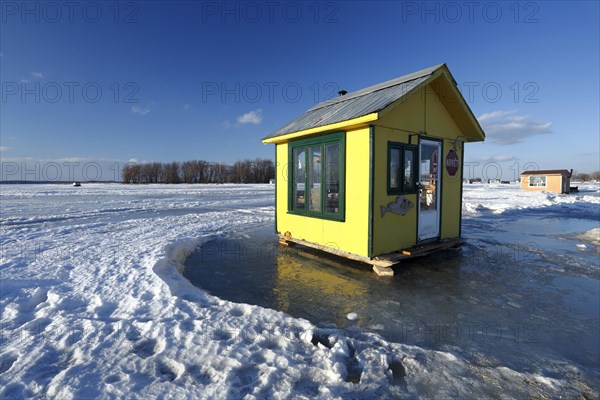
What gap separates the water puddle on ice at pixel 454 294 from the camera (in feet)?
11.0

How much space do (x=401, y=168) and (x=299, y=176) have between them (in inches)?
99.0

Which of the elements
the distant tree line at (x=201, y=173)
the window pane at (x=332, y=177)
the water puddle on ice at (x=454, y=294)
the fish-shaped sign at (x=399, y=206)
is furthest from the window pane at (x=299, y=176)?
the distant tree line at (x=201, y=173)

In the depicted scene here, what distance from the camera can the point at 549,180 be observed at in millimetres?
35625

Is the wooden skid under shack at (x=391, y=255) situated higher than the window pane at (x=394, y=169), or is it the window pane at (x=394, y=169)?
the window pane at (x=394, y=169)

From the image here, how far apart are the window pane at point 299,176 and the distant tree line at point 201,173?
7850 cm

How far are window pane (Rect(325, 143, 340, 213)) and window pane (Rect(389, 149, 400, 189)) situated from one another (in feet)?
3.65

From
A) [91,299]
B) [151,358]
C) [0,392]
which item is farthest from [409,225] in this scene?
[0,392]

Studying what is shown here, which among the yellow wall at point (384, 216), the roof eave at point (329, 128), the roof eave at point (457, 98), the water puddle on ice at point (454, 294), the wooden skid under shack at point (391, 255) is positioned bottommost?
the water puddle on ice at point (454, 294)

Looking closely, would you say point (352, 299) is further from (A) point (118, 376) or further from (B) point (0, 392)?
(B) point (0, 392)

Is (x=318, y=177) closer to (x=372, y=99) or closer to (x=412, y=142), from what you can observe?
(x=372, y=99)

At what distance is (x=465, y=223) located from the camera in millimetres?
12383

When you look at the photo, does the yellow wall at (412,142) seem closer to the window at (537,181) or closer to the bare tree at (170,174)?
the window at (537,181)

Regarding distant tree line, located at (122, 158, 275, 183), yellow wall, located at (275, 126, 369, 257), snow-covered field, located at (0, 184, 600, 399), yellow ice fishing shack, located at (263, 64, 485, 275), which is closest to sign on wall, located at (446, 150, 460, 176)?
yellow ice fishing shack, located at (263, 64, 485, 275)

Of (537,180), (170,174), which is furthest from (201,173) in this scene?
(537,180)
